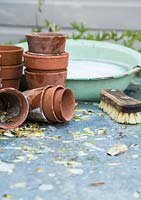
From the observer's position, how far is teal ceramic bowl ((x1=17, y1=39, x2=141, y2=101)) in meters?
1.66

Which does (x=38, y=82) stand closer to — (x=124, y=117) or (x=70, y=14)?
(x=124, y=117)

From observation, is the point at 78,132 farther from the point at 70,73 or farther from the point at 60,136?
the point at 70,73

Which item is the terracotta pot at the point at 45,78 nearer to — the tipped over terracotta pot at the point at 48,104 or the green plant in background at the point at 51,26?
the tipped over terracotta pot at the point at 48,104

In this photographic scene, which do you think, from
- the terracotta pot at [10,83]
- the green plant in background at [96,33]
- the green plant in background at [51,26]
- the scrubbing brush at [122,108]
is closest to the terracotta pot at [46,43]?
the terracotta pot at [10,83]

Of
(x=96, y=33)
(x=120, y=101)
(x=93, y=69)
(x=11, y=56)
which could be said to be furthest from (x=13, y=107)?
(x=96, y=33)

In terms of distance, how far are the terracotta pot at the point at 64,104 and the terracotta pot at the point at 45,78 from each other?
0.29ft

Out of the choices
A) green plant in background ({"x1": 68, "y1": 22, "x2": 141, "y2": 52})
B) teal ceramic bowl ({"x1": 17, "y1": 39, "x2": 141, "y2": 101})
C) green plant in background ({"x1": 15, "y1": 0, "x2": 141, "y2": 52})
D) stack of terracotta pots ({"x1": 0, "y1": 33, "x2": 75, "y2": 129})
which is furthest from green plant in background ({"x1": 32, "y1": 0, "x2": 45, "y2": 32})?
stack of terracotta pots ({"x1": 0, "y1": 33, "x2": 75, "y2": 129})

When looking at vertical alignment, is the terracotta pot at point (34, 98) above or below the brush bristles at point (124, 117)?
above

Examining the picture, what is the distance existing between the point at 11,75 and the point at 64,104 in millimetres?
224

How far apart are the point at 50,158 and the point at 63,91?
309 mm

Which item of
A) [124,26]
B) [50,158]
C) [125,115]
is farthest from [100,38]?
[50,158]

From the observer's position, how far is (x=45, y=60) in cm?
149

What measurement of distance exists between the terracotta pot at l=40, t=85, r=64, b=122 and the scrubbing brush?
21cm

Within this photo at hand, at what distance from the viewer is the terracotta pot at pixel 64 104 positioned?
138cm
